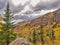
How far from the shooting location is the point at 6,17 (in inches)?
1375

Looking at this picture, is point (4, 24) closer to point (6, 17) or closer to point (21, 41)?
point (6, 17)

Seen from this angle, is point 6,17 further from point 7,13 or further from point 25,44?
point 25,44

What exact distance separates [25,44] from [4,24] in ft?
57.8

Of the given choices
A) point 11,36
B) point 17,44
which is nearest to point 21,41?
point 17,44

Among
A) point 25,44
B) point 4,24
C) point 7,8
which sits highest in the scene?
point 7,8

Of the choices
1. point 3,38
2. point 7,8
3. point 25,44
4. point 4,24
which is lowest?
point 25,44

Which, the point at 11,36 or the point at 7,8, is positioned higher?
the point at 7,8

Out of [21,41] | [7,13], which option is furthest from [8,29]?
[21,41]

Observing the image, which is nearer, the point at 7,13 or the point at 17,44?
the point at 17,44

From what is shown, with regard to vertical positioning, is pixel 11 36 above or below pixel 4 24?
below

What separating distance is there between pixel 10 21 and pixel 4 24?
47.1 inches

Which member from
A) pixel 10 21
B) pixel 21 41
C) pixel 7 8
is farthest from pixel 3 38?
pixel 21 41

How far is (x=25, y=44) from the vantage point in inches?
699

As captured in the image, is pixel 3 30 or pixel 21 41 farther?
pixel 3 30
